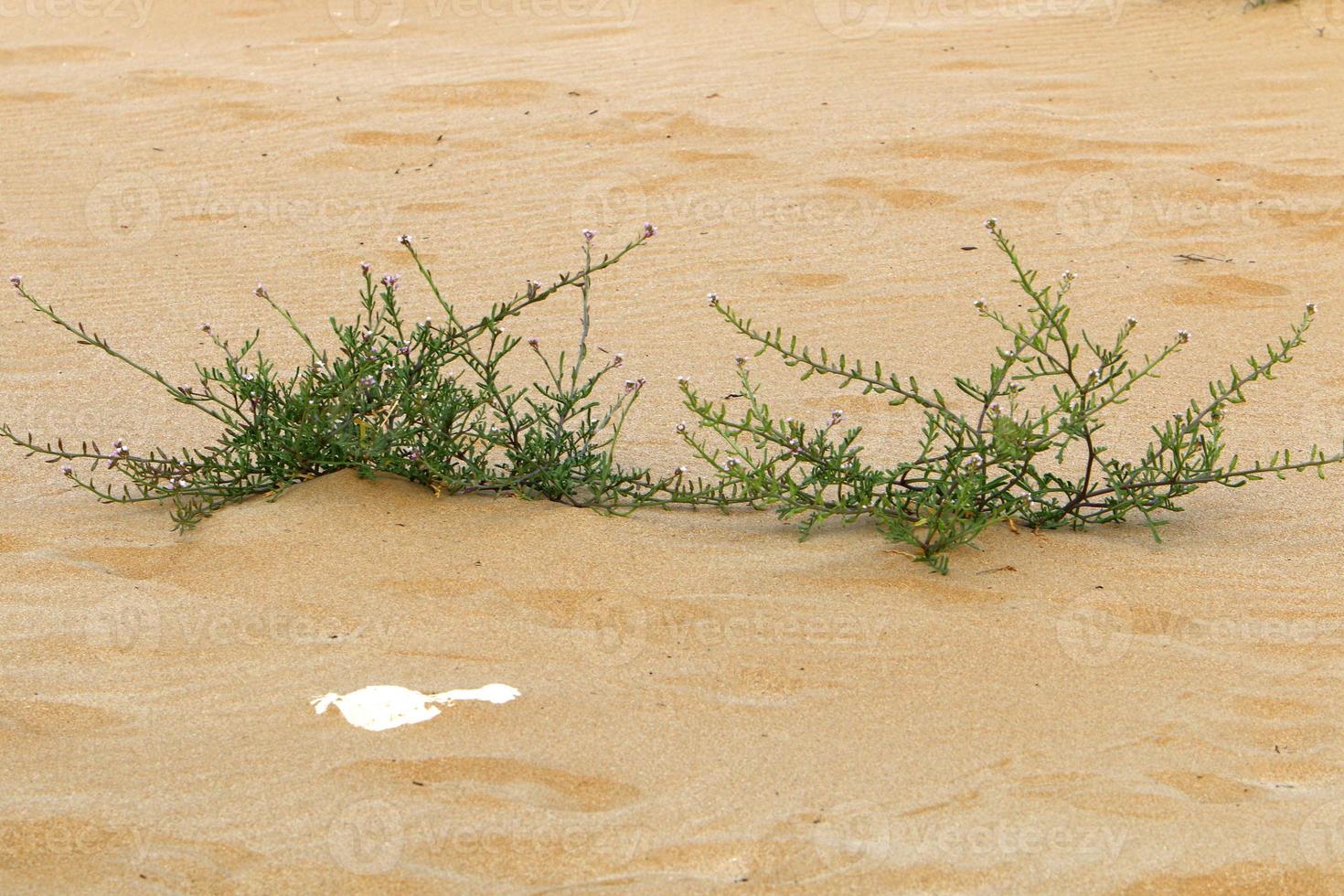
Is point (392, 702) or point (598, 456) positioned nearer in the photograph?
point (392, 702)

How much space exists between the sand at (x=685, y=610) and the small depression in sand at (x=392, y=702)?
29 millimetres

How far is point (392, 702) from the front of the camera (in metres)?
2.43

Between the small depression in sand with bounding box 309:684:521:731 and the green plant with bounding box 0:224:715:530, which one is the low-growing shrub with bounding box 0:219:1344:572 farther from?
the small depression in sand with bounding box 309:684:521:731

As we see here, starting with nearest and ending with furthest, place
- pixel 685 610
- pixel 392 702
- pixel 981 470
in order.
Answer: pixel 392 702 < pixel 685 610 < pixel 981 470

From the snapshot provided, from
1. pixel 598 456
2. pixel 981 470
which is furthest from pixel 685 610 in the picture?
pixel 981 470

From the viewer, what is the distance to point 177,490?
3100mm

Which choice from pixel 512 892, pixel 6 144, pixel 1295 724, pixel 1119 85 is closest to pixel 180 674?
pixel 512 892

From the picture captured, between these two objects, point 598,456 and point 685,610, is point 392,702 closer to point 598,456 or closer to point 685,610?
point 685,610

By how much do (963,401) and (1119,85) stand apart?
3.60 metres

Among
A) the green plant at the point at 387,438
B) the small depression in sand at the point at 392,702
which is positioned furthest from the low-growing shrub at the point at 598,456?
the small depression in sand at the point at 392,702

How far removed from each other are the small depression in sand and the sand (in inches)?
1.2

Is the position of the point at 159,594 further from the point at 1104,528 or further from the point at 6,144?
the point at 6,144

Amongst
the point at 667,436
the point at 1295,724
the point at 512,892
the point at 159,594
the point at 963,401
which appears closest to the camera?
the point at 512,892

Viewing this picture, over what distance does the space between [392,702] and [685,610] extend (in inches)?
22.6
